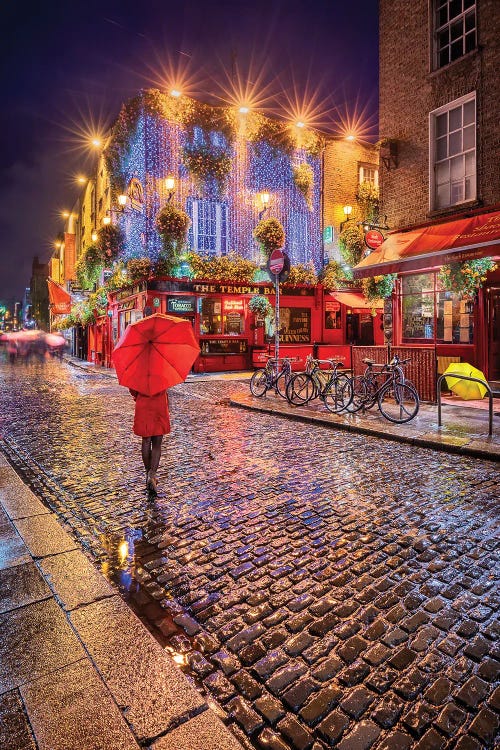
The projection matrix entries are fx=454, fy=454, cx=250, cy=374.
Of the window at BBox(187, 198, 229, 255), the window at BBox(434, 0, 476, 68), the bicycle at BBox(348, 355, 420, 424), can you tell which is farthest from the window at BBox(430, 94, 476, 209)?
the window at BBox(187, 198, 229, 255)

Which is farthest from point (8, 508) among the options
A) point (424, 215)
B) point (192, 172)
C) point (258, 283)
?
point (192, 172)

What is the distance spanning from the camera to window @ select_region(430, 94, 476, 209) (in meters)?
12.6

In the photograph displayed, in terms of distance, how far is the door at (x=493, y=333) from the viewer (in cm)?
1221

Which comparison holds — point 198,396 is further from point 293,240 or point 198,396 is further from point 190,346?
point 293,240

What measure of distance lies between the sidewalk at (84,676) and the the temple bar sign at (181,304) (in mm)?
19184

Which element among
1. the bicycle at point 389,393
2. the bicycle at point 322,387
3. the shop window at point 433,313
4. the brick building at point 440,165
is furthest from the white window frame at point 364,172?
the bicycle at point 389,393

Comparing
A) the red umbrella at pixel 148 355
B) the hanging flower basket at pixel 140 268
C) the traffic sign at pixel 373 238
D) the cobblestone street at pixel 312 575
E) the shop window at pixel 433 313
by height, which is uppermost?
the hanging flower basket at pixel 140 268

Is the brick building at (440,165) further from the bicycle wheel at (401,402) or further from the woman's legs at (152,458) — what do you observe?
the woman's legs at (152,458)

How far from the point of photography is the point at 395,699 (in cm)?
228

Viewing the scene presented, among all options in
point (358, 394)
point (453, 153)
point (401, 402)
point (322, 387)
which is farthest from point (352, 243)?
point (401, 402)

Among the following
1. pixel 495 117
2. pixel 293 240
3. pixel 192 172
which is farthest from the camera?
pixel 293 240

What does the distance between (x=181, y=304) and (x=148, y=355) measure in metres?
17.9

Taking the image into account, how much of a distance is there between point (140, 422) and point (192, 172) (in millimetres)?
→ 21386

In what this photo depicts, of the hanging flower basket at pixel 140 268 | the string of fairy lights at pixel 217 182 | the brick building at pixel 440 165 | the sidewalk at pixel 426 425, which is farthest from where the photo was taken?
the string of fairy lights at pixel 217 182
